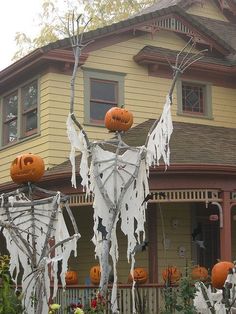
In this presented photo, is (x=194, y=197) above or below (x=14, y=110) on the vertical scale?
below

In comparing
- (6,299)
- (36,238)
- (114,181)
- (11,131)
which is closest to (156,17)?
(11,131)

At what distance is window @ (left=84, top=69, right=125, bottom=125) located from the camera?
48.5 ft

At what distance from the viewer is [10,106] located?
53.5 ft

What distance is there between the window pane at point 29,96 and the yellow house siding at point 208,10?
5928 millimetres

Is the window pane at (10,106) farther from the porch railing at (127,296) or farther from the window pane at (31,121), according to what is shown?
the porch railing at (127,296)

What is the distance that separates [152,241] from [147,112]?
3.38 meters

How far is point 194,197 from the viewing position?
12.0 meters

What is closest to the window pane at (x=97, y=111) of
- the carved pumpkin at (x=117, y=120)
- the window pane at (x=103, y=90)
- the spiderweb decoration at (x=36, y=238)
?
the window pane at (x=103, y=90)

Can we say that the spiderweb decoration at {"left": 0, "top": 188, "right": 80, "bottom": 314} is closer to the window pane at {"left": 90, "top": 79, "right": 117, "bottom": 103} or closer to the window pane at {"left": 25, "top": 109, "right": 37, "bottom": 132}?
the window pane at {"left": 25, "top": 109, "right": 37, "bottom": 132}

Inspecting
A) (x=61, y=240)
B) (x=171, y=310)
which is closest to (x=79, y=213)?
(x=171, y=310)

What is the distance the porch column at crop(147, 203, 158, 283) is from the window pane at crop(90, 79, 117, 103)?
2.97 meters

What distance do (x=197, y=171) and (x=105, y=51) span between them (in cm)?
→ 472

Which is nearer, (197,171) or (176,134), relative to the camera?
(197,171)

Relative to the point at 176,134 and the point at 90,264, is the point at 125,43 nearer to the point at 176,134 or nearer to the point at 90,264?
the point at 176,134
